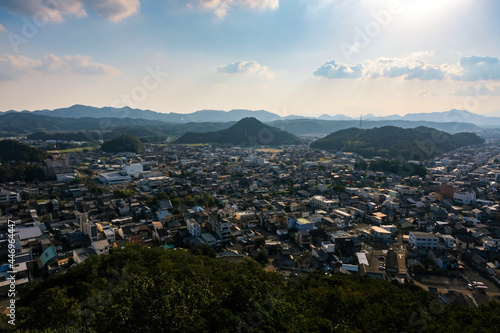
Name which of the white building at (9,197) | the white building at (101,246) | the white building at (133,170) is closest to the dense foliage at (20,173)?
the white building at (9,197)

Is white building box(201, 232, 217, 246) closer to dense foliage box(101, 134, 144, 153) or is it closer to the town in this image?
the town

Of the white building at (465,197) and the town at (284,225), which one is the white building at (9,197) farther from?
the white building at (465,197)

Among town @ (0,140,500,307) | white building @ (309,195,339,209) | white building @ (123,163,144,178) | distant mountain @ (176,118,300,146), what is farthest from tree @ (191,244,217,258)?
distant mountain @ (176,118,300,146)

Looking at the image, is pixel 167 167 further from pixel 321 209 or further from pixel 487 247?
pixel 487 247

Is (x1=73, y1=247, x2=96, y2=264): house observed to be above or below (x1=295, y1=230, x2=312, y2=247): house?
above

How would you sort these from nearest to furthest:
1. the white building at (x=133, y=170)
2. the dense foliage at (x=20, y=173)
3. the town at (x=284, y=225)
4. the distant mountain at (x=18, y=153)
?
the town at (x=284, y=225) → the dense foliage at (x=20, y=173) → the white building at (x=133, y=170) → the distant mountain at (x=18, y=153)

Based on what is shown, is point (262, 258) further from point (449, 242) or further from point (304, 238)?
point (449, 242)

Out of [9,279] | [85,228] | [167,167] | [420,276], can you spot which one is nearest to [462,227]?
[420,276]
